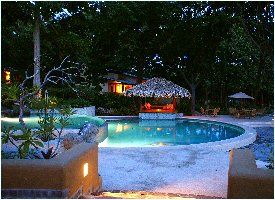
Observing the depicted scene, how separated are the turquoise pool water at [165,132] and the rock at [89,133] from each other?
974mm

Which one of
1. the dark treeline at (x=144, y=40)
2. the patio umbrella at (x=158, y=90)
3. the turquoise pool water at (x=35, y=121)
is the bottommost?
the turquoise pool water at (x=35, y=121)

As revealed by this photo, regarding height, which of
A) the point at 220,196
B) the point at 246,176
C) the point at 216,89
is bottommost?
the point at 220,196

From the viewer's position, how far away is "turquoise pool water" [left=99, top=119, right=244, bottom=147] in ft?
53.2

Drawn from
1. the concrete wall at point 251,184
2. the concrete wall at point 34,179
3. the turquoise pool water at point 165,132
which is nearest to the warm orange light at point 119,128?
the turquoise pool water at point 165,132

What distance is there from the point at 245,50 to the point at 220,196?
2539cm

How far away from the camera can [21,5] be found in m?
22.2

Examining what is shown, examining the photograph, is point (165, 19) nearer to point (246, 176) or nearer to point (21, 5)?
point (21, 5)

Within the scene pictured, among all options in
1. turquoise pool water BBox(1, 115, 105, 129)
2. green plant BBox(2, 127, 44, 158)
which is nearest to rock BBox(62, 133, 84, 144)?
green plant BBox(2, 127, 44, 158)

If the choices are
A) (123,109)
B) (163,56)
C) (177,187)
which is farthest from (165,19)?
(177,187)

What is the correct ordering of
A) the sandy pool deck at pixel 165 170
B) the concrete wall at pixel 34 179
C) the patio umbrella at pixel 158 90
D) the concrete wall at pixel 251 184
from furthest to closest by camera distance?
the patio umbrella at pixel 158 90, the sandy pool deck at pixel 165 170, the concrete wall at pixel 34 179, the concrete wall at pixel 251 184

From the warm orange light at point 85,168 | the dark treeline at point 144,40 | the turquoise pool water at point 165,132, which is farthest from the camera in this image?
the dark treeline at point 144,40

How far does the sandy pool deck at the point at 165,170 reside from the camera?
23.7 ft

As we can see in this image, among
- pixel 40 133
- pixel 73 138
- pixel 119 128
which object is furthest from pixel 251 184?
pixel 119 128

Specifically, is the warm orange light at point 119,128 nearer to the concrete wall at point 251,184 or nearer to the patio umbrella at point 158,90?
the patio umbrella at point 158,90
